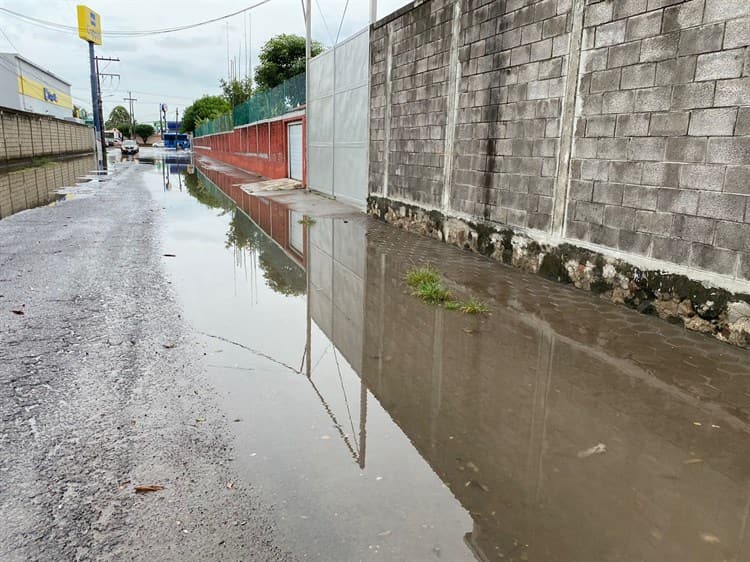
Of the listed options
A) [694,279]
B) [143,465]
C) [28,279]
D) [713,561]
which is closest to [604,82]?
[694,279]

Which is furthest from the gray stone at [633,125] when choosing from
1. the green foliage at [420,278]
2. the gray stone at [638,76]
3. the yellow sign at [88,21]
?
the yellow sign at [88,21]

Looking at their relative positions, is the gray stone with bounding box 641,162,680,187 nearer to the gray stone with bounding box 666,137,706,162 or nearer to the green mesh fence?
the gray stone with bounding box 666,137,706,162

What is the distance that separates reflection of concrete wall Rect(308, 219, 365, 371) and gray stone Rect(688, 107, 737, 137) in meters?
3.67

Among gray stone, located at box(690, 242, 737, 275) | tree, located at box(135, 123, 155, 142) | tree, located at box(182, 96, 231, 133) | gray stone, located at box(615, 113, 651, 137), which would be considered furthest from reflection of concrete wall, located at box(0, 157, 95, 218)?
tree, located at box(135, 123, 155, 142)

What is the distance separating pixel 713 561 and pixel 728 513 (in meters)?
0.42

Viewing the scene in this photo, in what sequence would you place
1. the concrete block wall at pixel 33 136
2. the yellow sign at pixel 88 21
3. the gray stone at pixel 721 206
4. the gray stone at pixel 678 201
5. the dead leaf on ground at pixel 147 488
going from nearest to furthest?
the dead leaf on ground at pixel 147 488 < the gray stone at pixel 721 206 < the gray stone at pixel 678 201 < the concrete block wall at pixel 33 136 < the yellow sign at pixel 88 21

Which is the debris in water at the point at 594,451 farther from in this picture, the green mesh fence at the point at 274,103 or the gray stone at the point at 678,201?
the green mesh fence at the point at 274,103

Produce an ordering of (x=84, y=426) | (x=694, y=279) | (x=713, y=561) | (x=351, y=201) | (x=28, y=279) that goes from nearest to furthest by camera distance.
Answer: (x=713, y=561), (x=84, y=426), (x=694, y=279), (x=28, y=279), (x=351, y=201)

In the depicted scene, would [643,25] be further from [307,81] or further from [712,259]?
[307,81]

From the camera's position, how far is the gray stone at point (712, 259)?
4984mm

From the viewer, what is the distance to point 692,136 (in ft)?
17.3

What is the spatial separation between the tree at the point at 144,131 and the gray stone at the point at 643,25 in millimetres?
163006

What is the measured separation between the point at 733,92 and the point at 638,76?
1156 mm

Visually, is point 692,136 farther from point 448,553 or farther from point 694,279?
point 448,553
